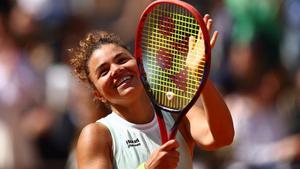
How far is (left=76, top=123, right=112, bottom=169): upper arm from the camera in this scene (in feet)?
17.4

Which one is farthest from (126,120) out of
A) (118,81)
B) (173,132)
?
(173,132)

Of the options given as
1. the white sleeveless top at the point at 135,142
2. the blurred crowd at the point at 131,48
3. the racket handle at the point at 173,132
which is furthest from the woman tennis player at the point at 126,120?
the blurred crowd at the point at 131,48

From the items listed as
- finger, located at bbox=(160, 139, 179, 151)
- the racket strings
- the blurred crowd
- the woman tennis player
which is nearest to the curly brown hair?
the woman tennis player

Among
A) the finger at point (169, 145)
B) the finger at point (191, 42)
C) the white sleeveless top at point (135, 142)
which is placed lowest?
the white sleeveless top at point (135, 142)

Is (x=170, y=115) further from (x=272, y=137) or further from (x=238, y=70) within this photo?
(x=238, y=70)

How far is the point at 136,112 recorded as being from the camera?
553cm

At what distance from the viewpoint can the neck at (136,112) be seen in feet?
18.1

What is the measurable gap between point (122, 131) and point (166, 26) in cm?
62

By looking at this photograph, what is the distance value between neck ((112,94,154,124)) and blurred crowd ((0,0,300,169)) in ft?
9.08

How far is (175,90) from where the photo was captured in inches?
218

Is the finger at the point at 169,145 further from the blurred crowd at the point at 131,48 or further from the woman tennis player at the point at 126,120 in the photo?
the blurred crowd at the point at 131,48

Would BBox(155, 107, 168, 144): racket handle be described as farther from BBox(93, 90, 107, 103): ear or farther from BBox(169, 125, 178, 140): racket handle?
BBox(93, 90, 107, 103): ear

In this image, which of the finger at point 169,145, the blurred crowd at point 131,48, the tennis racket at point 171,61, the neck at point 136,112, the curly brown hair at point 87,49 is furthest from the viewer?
the blurred crowd at point 131,48

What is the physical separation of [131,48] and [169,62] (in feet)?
11.3
